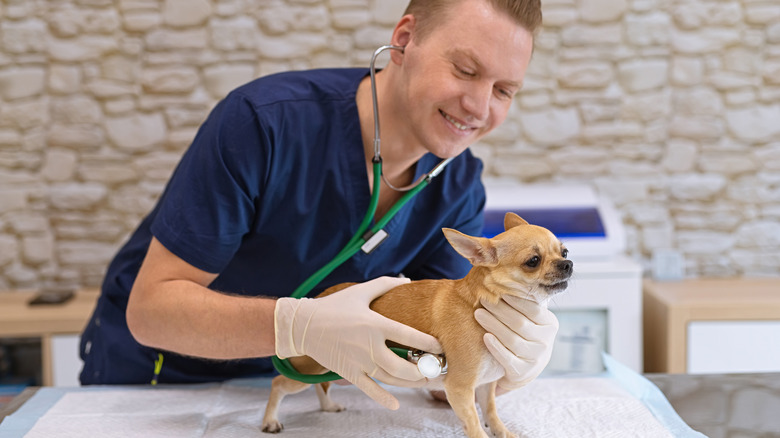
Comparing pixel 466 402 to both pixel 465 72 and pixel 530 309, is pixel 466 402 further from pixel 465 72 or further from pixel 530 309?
pixel 465 72

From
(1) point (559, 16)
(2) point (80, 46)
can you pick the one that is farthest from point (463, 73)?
(2) point (80, 46)

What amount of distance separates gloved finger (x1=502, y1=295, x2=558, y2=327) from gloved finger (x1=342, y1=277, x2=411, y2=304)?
207 mm

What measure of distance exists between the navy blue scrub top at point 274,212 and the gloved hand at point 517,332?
15.1 inches

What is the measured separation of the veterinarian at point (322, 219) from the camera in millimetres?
1130

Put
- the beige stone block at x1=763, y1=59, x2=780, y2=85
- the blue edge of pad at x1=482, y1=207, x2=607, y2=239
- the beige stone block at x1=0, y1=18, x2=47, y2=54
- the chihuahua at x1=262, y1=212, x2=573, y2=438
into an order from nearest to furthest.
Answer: the chihuahua at x1=262, y1=212, x2=573, y2=438 → the blue edge of pad at x1=482, y1=207, x2=607, y2=239 → the beige stone block at x1=0, y1=18, x2=47, y2=54 → the beige stone block at x1=763, y1=59, x2=780, y2=85

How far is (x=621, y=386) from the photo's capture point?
140cm

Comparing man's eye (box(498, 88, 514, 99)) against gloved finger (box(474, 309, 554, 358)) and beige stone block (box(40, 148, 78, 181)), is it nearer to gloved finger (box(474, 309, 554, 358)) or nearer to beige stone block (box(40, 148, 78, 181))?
gloved finger (box(474, 309, 554, 358))

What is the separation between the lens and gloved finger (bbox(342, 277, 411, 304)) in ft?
3.77

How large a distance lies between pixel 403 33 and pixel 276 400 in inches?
28.9

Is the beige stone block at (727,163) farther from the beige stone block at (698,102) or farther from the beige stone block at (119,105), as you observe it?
the beige stone block at (119,105)

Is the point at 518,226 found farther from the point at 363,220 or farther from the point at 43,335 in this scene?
the point at 43,335

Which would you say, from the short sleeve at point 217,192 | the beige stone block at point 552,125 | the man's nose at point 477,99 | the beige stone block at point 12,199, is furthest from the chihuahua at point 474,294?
the beige stone block at point 12,199

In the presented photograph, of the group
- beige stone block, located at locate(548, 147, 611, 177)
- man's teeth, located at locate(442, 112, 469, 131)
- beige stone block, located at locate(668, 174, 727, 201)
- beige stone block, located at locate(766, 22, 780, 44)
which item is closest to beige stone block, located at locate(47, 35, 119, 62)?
beige stone block, located at locate(548, 147, 611, 177)

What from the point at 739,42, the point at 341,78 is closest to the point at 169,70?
the point at 341,78
